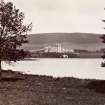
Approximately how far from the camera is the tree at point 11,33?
125ft

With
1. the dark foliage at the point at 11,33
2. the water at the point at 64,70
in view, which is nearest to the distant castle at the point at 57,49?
the water at the point at 64,70

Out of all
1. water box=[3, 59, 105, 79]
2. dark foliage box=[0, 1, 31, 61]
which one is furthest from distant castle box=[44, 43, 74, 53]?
dark foliage box=[0, 1, 31, 61]

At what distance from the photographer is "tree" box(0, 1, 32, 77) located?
1497 inches

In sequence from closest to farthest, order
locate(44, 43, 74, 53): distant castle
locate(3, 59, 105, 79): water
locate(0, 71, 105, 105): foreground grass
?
1. locate(0, 71, 105, 105): foreground grass
2. locate(3, 59, 105, 79): water
3. locate(44, 43, 74, 53): distant castle

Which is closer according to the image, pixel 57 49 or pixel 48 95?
pixel 48 95

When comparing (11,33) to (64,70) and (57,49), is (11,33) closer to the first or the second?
(64,70)

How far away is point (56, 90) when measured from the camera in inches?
1160

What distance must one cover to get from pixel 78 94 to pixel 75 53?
525 feet

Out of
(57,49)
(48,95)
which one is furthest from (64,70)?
(57,49)

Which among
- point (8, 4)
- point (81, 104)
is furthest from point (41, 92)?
point (8, 4)

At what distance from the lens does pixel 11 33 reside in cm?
3900

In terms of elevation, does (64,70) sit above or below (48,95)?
below

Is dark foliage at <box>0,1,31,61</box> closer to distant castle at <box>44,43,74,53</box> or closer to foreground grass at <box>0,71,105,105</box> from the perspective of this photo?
foreground grass at <box>0,71,105,105</box>

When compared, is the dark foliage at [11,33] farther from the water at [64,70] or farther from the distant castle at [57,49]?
the distant castle at [57,49]
